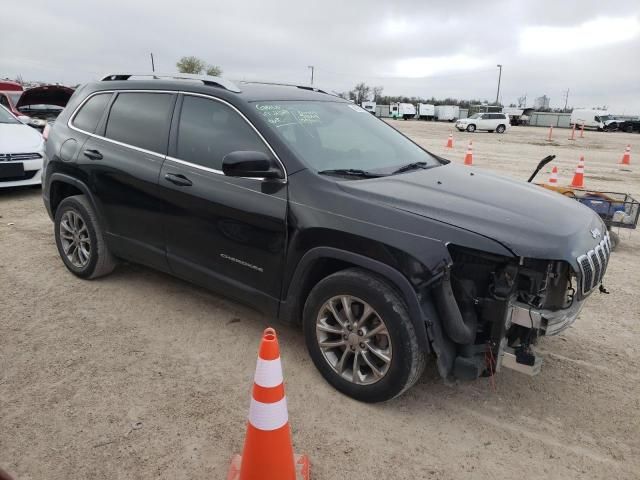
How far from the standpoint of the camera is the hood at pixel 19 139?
300 inches

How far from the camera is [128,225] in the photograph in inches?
162

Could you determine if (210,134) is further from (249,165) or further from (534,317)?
(534,317)

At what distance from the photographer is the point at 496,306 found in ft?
8.59

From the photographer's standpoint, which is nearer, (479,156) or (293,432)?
(293,432)

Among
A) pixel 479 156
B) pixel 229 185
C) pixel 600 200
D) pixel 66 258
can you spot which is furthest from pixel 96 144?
pixel 479 156

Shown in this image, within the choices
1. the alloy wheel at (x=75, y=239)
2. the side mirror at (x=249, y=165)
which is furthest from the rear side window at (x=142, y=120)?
the side mirror at (x=249, y=165)

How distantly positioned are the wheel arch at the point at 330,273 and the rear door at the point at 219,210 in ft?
0.42

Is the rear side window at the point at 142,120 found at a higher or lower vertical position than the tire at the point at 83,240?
higher

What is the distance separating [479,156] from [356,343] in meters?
15.8

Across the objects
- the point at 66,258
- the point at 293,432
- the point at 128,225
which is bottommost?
the point at 293,432

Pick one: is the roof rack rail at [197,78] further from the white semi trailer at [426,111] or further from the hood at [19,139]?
the white semi trailer at [426,111]

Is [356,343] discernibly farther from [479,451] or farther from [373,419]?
[479,451]

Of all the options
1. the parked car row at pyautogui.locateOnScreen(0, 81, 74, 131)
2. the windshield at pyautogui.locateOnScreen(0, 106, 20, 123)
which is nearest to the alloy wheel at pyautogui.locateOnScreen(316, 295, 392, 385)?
the windshield at pyautogui.locateOnScreen(0, 106, 20, 123)

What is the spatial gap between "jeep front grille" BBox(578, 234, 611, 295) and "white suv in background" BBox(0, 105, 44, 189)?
778cm
